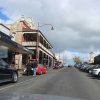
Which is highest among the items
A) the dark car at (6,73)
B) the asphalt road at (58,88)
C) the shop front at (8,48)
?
the shop front at (8,48)

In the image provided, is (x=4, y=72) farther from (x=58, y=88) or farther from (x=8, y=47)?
(x=8, y=47)

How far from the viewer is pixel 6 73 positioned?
65.2ft

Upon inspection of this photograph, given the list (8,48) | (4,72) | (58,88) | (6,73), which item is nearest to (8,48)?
(8,48)

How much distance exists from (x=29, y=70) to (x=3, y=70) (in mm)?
18433

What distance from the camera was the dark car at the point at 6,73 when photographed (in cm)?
1911

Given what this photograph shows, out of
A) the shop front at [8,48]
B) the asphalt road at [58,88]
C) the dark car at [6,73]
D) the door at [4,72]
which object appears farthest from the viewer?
the shop front at [8,48]

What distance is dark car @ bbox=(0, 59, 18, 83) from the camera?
752 inches

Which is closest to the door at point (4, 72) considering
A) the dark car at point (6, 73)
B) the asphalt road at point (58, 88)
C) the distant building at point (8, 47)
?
the dark car at point (6, 73)

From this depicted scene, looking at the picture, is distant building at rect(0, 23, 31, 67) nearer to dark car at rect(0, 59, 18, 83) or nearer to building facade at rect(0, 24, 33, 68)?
building facade at rect(0, 24, 33, 68)

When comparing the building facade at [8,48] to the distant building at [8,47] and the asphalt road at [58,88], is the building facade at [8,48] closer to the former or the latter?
the distant building at [8,47]

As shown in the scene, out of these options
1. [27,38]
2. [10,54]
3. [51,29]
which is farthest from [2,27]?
[27,38]

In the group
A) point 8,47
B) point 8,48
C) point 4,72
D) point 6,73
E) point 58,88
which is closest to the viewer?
point 58,88

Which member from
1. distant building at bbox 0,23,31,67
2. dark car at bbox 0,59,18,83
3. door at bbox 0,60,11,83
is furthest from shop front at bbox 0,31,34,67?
door at bbox 0,60,11,83

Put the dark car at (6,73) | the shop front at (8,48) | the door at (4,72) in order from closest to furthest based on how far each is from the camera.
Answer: the door at (4,72) → the dark car at (6,73) → the shop front at (8,48)
